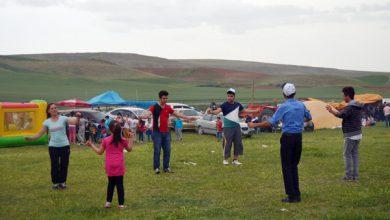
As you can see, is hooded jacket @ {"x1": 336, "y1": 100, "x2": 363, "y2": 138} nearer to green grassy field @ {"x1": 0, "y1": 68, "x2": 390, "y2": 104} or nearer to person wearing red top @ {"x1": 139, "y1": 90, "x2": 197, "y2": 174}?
person wearing red top @ {"x1": 139, "y1": 90, "x2": 197, "y2": 174}

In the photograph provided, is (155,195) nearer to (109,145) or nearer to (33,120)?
(109,145)

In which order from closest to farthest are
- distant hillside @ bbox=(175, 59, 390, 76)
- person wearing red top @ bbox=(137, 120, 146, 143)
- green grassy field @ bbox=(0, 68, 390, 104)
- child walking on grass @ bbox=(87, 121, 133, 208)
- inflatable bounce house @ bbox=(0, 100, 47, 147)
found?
child walking on grass @ bbox=(87, 121, 133, 208) → inflatable bounce house @ bbox=(0, 100, 47, 147) → person wearing red top @ bbox=(137, 120, 146, 143) → green grassy field @ bbox=(0, 68, 390, 104) → distant hillside @ bbox=(175, 59, 390, 76)

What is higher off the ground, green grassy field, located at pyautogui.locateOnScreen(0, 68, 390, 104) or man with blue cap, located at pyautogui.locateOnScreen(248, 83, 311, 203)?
man with blue cap, located at pyautogui.locateOnScreen(248, 83, 311, 203)

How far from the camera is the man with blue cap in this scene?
33.0 feet

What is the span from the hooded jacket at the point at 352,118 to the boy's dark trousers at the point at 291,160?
1955mm

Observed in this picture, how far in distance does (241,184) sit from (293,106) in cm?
247

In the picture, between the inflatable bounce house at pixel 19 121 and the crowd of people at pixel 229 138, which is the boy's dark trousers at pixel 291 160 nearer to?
the crowd of people at pixel 229 138

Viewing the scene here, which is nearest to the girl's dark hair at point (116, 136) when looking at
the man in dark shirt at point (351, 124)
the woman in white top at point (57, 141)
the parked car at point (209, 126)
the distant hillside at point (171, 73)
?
the woman in white top at point (57, 141)

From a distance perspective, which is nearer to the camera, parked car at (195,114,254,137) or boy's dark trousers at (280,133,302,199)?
boy's dark trousers at (280,133,302,199)

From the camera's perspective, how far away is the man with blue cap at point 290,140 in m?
10.0

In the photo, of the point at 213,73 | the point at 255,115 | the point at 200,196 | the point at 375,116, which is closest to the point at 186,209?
the point at 200,196

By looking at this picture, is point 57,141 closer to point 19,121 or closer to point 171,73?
point 19,121

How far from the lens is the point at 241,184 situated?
12.0 meters

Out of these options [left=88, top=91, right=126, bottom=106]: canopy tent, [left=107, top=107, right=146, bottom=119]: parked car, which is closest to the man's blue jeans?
[left=107, top=107, right=146, bottom=119]: parked car
